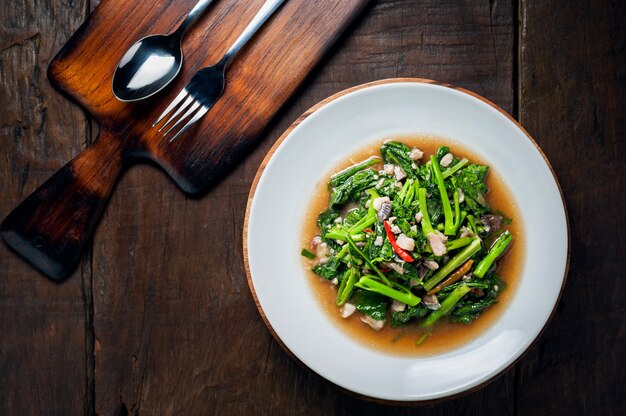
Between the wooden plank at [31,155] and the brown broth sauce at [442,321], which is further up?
the wooden plank at [31,155]

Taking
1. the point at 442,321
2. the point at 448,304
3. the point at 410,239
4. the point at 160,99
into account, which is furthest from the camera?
the point at 160,99

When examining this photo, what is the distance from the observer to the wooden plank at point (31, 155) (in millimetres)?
2656

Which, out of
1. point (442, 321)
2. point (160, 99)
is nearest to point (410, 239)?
point (442, 321)

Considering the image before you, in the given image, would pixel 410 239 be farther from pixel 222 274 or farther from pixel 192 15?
pixel 192 15

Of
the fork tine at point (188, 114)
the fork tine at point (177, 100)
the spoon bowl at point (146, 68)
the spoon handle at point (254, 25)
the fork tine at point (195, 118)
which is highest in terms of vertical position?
the spoon bowl at point (146, 68)

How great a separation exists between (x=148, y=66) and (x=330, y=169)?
94 centimetres

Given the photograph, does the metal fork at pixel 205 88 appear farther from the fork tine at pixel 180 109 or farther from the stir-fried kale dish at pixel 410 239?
the stir-fried kale dish at pixel 410 239

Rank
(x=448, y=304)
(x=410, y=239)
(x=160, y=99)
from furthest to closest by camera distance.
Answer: (x=160, y=99)
(x=448, y=304)
(x=410, y=239)

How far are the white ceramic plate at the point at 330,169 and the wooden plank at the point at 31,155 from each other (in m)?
0.96

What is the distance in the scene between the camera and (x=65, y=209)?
260 centimetres

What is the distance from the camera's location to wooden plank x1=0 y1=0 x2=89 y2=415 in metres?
2.66

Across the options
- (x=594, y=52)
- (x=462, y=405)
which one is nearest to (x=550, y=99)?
(x=594, y=52)

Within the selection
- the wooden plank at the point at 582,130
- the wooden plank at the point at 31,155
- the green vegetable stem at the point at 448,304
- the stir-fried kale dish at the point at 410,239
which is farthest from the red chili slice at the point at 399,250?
the wooden plank at the point at 31,155

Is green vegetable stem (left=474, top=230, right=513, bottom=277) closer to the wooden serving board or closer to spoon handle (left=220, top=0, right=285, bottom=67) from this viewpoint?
the wooden serving board
